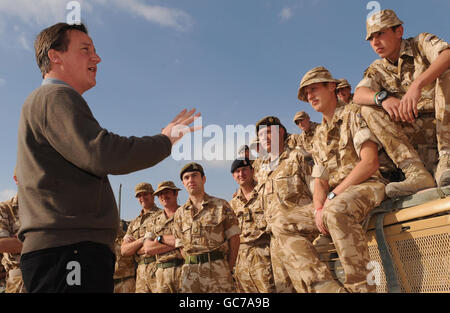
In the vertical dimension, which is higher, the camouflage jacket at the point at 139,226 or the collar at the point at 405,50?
the collar at the point at 405,50

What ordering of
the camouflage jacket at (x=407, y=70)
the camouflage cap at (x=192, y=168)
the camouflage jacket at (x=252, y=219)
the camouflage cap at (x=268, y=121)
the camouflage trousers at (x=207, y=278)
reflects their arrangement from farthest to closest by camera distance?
1. the camouflage cap at (x=192, y=168)
2. the camouflage jacket at (x=252, y=219)
3. the camouflage cap at (x=268, y=121)
4. the camouflage trousers at (x=207, y=278)
5. the camouflage jacket at (x=407, y=70)

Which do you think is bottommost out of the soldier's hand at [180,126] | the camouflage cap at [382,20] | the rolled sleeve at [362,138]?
the soldier's hand at [180,126]

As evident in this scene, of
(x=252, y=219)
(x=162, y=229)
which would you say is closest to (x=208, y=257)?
(x=252, y=219)

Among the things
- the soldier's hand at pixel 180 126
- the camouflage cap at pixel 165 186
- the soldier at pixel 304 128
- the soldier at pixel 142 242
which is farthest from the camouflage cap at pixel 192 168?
the soldier's hand at pixel 180 126

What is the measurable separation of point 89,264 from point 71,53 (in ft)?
3.78

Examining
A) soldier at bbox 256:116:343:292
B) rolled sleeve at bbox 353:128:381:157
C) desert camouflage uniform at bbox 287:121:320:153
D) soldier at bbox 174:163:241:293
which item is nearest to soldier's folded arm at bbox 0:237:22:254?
soldier at bbox 174:163:241:293

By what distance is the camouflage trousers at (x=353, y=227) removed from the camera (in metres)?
2.90

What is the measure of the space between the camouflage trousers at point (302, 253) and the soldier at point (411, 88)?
0.92 meters

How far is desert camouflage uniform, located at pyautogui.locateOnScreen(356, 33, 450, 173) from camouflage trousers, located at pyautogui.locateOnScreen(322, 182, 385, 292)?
51 cm

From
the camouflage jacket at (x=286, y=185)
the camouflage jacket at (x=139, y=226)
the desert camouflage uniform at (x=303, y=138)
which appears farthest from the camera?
the camouflage jacket at (x=139, y=226)

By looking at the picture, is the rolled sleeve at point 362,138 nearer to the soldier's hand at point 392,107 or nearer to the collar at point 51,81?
the soldier's hand at point 392,107

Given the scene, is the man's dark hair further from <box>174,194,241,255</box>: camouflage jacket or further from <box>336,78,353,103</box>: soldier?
<box>336,78,353,103</box>: soldier

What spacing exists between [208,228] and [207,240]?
176mm

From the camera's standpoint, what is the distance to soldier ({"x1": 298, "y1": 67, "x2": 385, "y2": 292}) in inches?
116
